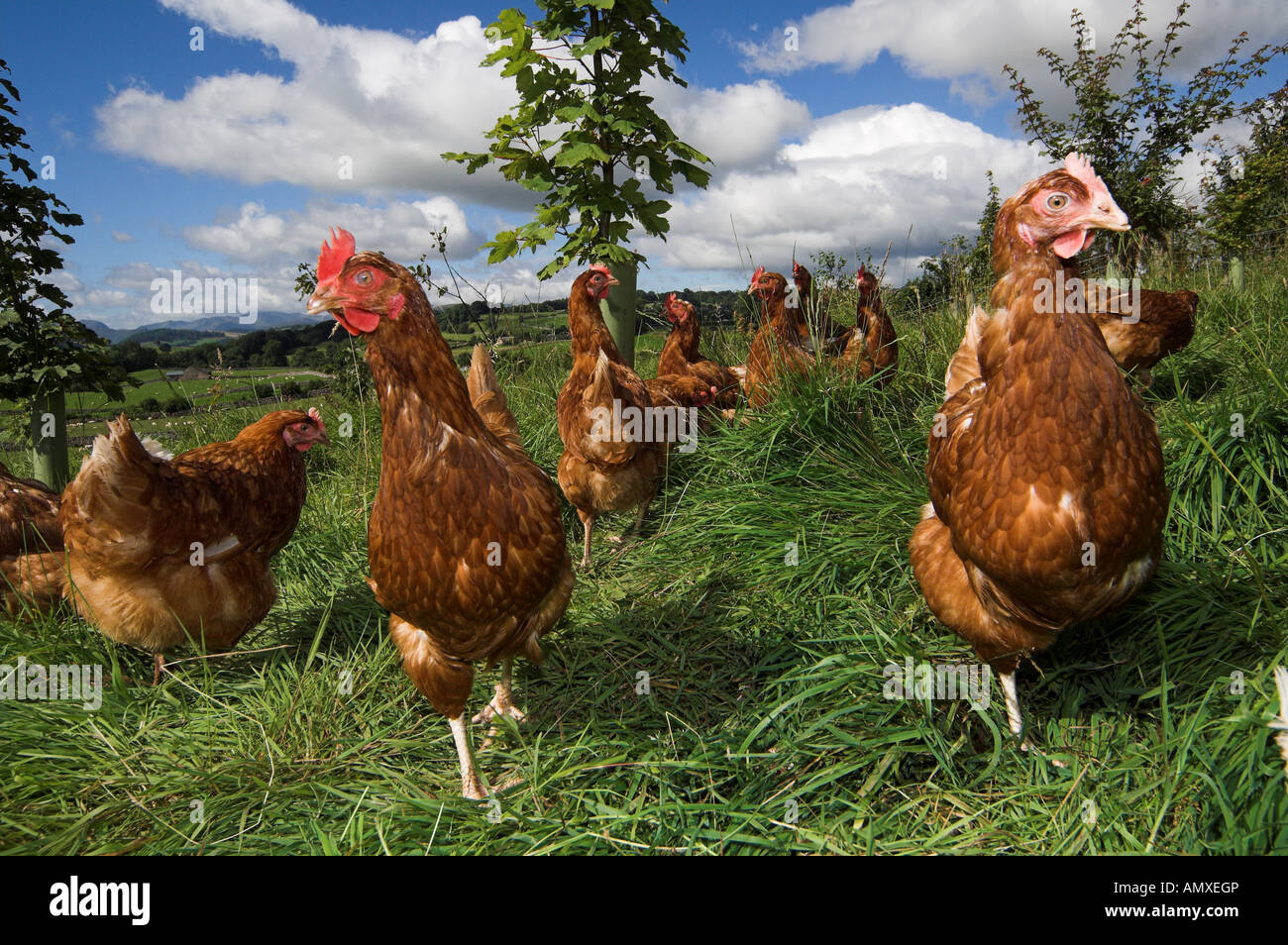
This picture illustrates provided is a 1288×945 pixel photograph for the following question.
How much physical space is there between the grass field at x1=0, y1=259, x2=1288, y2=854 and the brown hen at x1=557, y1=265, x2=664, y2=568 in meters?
0.79

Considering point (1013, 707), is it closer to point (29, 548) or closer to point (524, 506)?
point (524, 506)

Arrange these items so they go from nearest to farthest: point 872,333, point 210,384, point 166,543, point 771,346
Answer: point 166,543 → point 771,346 → point 872,333 → point 210,384

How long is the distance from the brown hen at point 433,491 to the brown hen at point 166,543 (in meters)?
1.53

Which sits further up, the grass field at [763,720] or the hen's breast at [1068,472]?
the hen's breast at [1068,472]

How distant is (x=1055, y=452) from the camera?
1.93 metres

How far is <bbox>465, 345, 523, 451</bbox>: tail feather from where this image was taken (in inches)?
157

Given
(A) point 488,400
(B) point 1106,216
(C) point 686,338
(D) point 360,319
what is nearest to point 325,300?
(D) point 360,319

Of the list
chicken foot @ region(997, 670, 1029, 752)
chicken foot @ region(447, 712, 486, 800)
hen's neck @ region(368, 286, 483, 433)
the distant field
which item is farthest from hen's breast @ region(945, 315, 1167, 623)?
the distant field

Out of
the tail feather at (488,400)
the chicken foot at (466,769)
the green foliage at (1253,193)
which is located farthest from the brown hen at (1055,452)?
the green foliage at (1253,193)

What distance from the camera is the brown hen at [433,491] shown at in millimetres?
2061

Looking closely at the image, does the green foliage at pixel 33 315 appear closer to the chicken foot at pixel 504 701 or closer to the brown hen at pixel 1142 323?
the chicken foot at pixel 504 701

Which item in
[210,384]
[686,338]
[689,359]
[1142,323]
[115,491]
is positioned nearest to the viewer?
[115,491]

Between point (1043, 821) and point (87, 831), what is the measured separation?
3482 millimetres

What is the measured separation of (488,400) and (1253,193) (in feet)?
50.6
